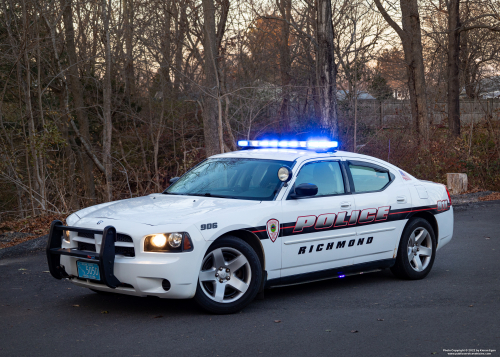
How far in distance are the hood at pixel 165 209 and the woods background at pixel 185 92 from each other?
780 centimetres

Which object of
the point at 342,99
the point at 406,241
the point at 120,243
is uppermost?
the point at 342,99

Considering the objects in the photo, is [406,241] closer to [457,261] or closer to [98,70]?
[457,261]

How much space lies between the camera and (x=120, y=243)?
5453mm

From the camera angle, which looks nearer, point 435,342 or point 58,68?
point 435,342

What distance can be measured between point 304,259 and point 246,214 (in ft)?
3.05

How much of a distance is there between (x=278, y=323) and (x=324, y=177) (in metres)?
2.05

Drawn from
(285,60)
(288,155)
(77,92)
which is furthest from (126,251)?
(285,60)

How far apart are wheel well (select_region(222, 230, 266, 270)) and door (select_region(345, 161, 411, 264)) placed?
142 centimetres

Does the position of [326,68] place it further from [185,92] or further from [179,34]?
[185,92]

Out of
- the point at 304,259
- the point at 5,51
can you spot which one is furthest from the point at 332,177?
the point at 5,51

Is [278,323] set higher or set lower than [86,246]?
lower

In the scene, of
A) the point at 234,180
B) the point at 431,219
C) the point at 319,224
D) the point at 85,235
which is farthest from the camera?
the point at 431,219

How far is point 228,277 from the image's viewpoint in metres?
5.76

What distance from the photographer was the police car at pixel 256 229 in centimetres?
539
